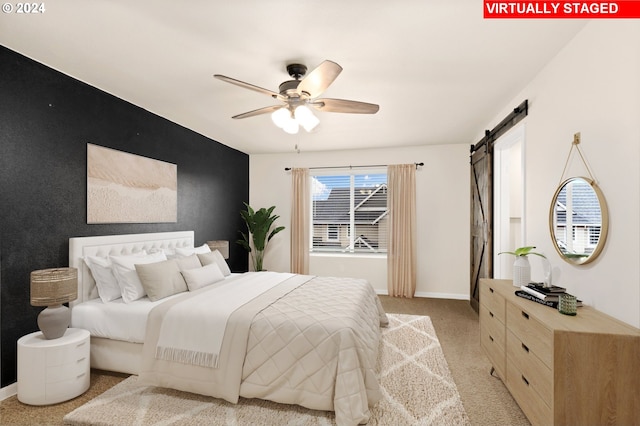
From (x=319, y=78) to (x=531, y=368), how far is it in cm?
225

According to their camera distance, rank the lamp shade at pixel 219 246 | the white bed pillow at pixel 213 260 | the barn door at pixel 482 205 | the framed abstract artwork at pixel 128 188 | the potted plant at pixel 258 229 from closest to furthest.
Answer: the framed abstract artwork at pixel 128 188 → the white bed pillow at pixel 213 260 → the barn door at pixel 482 205 → the lamp shade at pixel 219 246 → the potted plant at pixel 258 229

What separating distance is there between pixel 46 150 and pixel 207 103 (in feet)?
4.91

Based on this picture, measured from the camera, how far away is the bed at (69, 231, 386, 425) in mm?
2062

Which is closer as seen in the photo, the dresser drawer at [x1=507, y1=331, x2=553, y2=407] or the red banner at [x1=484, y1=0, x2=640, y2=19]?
the dresser drawer at [x1=507, y1=331, x2=553, y2=407]

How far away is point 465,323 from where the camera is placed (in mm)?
3955

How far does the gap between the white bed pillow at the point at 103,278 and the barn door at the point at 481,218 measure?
4.20m

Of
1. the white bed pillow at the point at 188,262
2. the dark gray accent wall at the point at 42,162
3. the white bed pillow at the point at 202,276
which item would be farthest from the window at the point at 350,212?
the dark gray accent wall at the point at 42,162

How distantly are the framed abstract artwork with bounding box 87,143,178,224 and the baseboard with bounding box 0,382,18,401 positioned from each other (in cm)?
137

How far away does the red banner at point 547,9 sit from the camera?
1798 mm

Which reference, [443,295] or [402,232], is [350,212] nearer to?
[402,232]

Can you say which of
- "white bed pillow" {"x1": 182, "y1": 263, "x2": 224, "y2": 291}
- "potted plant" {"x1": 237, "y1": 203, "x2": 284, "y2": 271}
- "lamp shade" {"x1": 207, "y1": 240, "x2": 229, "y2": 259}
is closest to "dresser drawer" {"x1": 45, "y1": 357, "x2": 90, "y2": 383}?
"white bed pillow" {"x1": 182, "y1": 263, "x2": 224, "y2": 291}

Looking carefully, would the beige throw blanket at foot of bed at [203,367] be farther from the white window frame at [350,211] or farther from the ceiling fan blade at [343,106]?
the white window frame at [350,211]

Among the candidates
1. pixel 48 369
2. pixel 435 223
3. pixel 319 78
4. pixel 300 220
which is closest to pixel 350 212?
pixel 300 220

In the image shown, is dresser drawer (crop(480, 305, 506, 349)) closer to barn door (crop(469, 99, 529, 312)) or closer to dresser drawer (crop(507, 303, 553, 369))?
dresser drawer (crop(507, 303, 553, 369))
